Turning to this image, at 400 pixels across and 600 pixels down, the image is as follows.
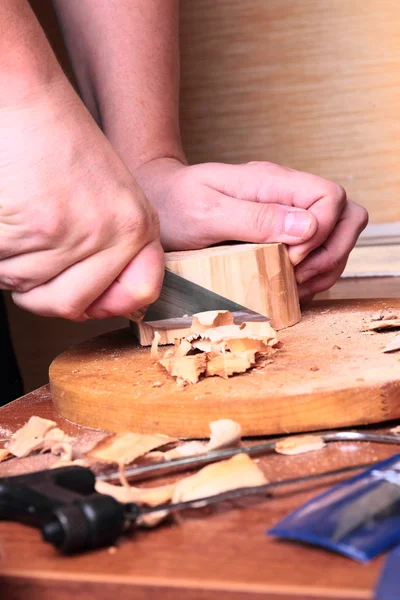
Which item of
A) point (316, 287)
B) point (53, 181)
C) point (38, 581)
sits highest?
point (53, 181)

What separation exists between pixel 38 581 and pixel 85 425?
1.05ft

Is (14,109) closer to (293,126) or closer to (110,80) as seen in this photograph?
(110,80)

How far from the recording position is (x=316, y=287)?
1115 millimetres

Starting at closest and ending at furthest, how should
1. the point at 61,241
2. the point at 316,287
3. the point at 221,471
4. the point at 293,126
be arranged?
the point at 221,471 < the point at 61,241 < the point at 316,287 < the point at 293,126

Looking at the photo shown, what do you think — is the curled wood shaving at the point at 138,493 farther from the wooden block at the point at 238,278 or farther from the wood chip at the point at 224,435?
the wooden block at the point at 238,278

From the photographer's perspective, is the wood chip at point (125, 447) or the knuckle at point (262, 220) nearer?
the wood chip at point (125, 447)

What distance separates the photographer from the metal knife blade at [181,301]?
2.98 ft

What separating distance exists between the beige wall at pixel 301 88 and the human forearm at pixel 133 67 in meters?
0.40

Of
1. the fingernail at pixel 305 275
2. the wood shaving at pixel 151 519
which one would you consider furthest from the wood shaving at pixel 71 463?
the fingernail at pixel 305 275

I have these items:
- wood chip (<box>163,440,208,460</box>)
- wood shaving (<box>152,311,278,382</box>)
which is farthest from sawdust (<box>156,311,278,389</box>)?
wood chip (<box>163,440,208,460</box>)

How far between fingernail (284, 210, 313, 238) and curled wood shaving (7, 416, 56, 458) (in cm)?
43

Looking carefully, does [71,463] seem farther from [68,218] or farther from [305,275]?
[305,275]

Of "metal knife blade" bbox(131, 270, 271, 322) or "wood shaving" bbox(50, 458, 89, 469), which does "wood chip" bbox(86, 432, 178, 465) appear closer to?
"wood shaving" bbox(50, 458, 89, 469)

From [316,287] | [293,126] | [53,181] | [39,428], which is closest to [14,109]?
[53,181]
